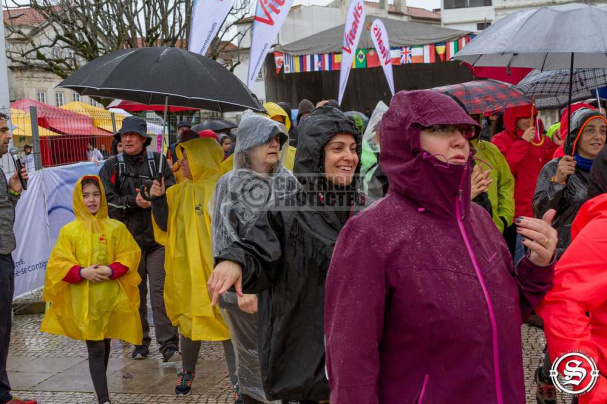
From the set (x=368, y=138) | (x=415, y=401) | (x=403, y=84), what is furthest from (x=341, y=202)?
(x=403, y=84)

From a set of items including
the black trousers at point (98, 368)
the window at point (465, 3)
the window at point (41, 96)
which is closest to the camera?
the black trousers at point (98, 368)

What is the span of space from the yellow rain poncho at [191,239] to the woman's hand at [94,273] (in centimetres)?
59

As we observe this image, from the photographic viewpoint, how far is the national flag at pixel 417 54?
20.3m

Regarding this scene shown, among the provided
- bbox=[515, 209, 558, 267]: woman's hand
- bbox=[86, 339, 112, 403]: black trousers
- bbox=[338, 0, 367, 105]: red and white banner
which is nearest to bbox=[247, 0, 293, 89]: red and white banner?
bbox=[86, 339, 112, 403]: black trousers

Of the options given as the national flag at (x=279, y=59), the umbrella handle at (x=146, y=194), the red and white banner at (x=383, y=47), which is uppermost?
the national flag at (x=279, y=59)

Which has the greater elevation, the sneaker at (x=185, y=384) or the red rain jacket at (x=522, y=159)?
the red rain jacket at (x=522, y=159)

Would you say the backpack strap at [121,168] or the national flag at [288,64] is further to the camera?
the national flag at [288,64]

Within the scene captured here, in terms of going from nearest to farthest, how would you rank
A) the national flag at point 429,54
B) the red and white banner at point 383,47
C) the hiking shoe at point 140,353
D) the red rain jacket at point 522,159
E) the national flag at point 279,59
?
the hiking shoe at point 140,353 → the red rain jacket at point 522,159 → the red and white banner at point 383,47 → the national flag at point 429,54 → the national flag at point 279,59

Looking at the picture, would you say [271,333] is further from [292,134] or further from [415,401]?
[292,134]

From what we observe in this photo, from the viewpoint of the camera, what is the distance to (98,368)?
5352 mm

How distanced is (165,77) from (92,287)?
170 cm

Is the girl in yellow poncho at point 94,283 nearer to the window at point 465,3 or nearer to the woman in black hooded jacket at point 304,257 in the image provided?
the woman in black hooded jacket at point 304,257

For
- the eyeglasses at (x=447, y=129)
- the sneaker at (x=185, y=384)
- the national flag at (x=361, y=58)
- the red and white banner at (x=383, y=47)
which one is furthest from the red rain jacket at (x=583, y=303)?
the national flag at (x=361, y=58)

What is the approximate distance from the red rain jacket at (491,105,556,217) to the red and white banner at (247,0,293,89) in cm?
270
